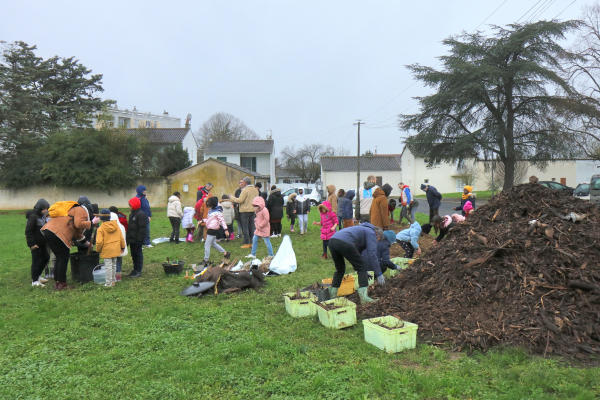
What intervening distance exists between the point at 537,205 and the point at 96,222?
329 inches

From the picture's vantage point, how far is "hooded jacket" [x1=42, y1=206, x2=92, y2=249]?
771cm

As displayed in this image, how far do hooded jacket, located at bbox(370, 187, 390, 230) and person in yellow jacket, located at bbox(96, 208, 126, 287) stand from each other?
18.8 feet

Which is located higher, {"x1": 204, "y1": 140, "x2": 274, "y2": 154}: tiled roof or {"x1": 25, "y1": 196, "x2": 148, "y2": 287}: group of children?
{"x1": 204, "y1": 140, "x2": 274, "y2": 154}: tiled roof

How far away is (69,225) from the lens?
7.88 meters

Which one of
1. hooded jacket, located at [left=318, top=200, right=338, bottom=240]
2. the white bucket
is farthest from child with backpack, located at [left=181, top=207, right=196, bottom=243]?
hooded jacket, located at [left=318, top=200, right=338, bottom=240]

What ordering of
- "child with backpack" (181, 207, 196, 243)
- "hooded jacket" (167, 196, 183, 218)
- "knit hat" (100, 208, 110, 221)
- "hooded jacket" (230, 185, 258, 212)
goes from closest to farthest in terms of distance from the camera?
"knit hat" (100, 208, 110, 221)
"hooded jacket" (230, 185, 258, 212)
"hooded jacket" (167, 196, 183, 218)
"child with backpack" (181, 207, 196, 243)

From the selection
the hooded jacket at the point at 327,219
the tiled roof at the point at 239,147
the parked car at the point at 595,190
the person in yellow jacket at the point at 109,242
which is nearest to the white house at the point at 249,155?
the tiled roof at the point at 239,147

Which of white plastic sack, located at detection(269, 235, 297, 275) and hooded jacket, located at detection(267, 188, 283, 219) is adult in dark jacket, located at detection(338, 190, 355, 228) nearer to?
hooded jacket, located at detection(267, 188, 283, 219)

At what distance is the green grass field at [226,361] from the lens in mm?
3906

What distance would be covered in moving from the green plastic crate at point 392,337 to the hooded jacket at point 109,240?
526 centimetres

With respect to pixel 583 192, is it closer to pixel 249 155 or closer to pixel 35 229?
pixel 35 229

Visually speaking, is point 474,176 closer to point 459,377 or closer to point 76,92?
point 76,92

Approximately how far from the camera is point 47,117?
31969mm

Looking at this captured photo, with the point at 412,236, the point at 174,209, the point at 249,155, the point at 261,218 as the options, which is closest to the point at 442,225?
the point at 412,236
